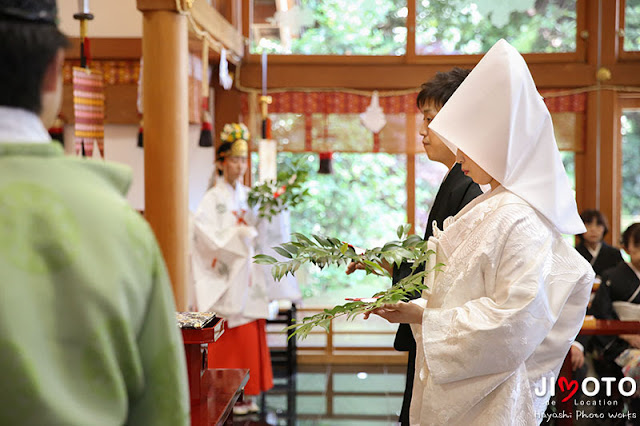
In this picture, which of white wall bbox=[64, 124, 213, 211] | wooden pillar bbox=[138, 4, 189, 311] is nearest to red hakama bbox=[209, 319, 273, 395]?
wooden pillar bbox=[138, 4, 189, 311]

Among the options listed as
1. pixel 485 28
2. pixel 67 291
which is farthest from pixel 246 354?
pixel 67 291

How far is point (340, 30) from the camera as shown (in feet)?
20.0

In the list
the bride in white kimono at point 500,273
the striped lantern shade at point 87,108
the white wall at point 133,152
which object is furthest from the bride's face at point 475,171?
the white wall at point 133,152

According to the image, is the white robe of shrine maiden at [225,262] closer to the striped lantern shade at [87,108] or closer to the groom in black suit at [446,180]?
the striped lantern shade at [87,108]

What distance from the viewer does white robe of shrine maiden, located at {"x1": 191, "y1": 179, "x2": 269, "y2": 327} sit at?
4738 mm

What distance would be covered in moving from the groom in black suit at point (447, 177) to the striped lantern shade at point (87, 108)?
1.64m

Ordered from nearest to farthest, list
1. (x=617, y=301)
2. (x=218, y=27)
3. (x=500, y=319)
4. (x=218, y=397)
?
(x=500, y=319) → (x=218, y=397) → (x=617, y=301) → (x=218, y=27)

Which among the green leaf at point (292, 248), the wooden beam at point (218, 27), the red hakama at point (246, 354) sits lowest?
the red hakama at point (246, 354)

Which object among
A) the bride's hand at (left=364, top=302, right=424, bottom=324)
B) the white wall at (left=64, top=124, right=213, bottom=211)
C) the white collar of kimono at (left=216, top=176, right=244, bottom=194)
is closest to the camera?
the bride's hand at (left=364, top=302, right=424, bottom=324)

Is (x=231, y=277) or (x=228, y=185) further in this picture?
(x=228, y=185)

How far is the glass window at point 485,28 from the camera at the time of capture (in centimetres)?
599

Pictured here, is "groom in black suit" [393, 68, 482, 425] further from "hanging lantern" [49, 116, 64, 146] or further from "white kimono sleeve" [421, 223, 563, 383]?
"hanging lantern" [49, 116, 64, 146]

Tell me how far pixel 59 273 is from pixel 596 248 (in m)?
4.79

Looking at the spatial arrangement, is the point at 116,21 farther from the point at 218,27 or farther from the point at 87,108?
the point at 87,108
